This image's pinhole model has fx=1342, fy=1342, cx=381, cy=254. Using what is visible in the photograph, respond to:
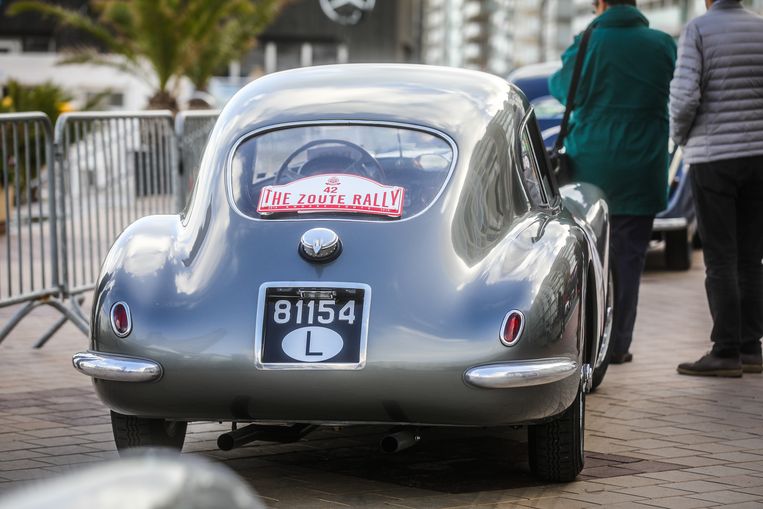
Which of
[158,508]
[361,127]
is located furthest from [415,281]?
[158,508]

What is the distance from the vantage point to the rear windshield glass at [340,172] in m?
4.60

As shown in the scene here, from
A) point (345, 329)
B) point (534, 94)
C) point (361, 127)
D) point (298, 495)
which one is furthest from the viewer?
point (534, 94)

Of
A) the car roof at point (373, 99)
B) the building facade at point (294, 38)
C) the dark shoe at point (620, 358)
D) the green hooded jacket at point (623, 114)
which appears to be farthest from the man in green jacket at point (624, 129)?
the building facade at point (294, 38)

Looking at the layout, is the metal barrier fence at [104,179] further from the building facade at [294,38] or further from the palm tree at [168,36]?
the building facade at [294,38]

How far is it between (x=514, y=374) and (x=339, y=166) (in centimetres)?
105

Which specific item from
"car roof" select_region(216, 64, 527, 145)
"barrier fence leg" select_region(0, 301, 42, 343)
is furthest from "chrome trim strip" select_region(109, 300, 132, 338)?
"barrier fence leg" select_region(0, 301, 42, 343)

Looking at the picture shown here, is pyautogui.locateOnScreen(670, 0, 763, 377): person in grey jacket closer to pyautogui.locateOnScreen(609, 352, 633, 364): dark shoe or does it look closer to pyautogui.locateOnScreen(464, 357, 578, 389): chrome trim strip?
pyautogui.locateOnScreen(609, 352, 633, 364): dark shoe

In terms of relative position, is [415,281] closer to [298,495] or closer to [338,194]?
[338,194]

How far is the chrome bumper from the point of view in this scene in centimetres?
428

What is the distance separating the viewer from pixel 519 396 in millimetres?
4250

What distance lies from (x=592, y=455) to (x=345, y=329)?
4.75 ft

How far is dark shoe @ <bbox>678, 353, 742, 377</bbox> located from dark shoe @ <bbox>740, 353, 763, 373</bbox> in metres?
0.11

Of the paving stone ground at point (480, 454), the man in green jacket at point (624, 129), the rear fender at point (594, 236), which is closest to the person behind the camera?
the paving stone ground at point (480, 454)

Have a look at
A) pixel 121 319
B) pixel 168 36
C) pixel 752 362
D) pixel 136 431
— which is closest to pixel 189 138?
pixel 752 362
